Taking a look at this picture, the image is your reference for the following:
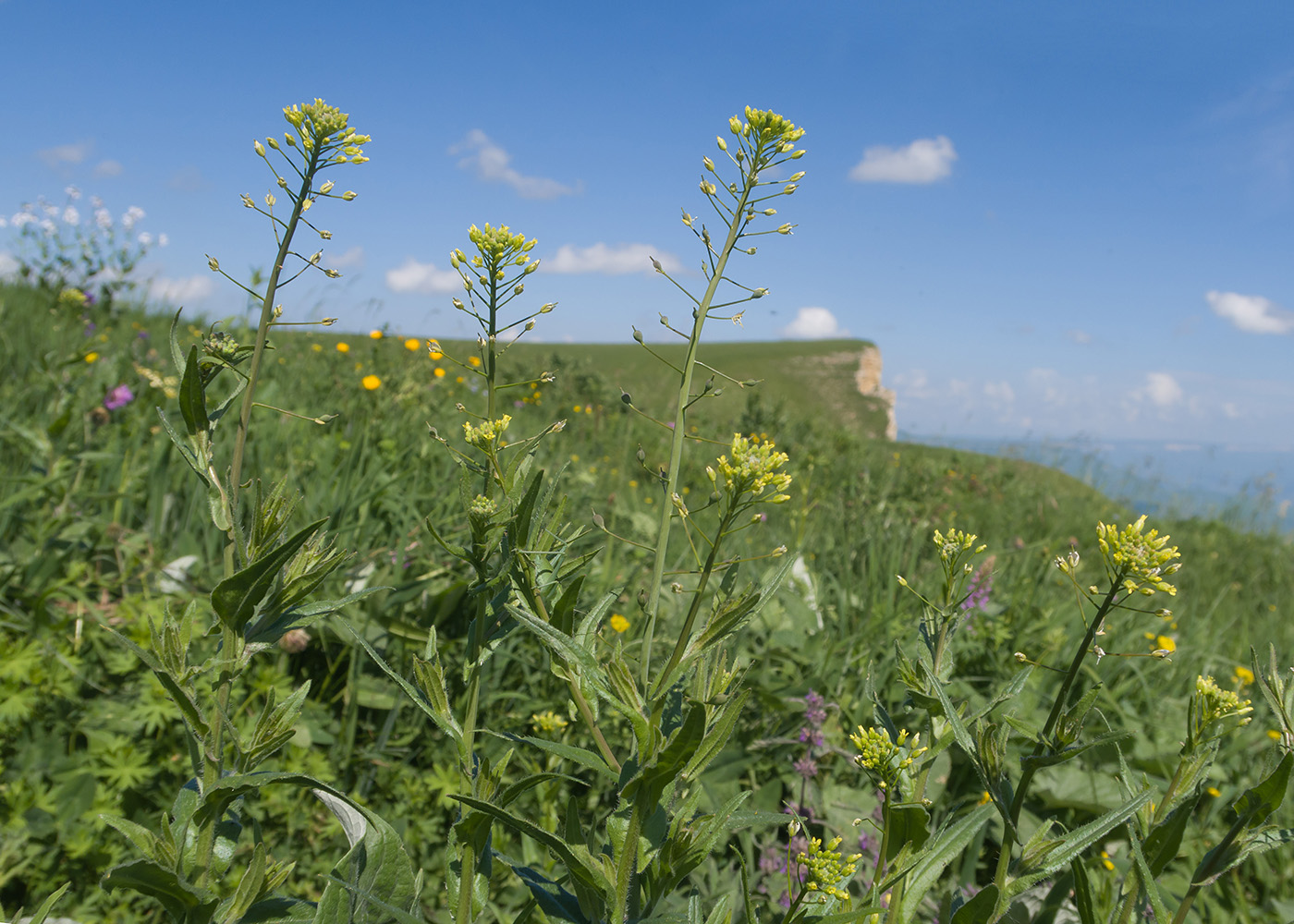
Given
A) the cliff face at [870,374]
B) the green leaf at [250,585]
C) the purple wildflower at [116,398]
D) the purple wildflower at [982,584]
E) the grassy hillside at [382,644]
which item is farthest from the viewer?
the cliff face at [870,374]

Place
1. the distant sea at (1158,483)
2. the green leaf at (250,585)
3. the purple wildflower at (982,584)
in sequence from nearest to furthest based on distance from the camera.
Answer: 1. the green leaf at (250,585)
2. the purple wildflower at (982,584)
3. the distant sea at (1158,483)

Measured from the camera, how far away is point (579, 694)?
2.85 feet

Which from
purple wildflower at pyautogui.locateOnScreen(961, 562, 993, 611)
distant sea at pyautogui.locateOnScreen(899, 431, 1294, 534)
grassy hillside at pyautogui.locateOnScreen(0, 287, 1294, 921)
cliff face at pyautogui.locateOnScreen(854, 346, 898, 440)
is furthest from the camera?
cliff face at pyautogui.locateOnScreen(854, 346, 898, 440)

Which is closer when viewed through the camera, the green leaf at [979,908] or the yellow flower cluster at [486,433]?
the green leaf at [979,908]

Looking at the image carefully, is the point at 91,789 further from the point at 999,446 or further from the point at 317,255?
Result: the point at 999,446

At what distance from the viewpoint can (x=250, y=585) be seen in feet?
2.49

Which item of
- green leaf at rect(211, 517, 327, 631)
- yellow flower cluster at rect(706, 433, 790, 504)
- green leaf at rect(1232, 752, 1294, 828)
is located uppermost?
yellow flower cluster at rect(706, 433, 790, 504)

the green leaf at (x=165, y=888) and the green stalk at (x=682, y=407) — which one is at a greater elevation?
the green stalk at (x=682, y=407)

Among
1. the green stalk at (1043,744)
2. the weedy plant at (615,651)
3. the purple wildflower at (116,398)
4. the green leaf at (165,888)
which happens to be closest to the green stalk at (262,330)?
the weedy plant at (615,651)

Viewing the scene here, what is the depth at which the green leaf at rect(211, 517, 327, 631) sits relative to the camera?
28.6 inches

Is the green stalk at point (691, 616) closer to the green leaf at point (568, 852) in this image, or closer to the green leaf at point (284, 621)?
the green leaf at point (568, 852)

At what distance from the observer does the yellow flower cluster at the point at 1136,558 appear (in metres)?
0.78

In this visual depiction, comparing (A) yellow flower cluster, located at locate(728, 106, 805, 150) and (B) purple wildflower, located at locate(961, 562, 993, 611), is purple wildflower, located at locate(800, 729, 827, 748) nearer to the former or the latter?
(B) purple wildflower, located at locate(961, 562, 993, 611)

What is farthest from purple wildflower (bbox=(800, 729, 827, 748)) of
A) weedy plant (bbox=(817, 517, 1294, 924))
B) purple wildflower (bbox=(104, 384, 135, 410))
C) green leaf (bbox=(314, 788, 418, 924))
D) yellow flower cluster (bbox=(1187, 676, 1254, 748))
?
purple wildflower (bbox=(104, 384, 135, 410))
